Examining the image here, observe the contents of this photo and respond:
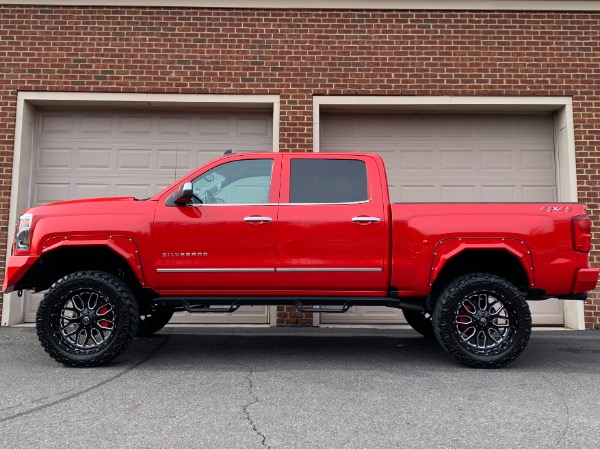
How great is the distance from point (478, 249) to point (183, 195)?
2897 millimetres

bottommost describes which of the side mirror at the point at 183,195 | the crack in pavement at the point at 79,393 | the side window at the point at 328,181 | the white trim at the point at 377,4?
the crack in pavement at the point at 79,393

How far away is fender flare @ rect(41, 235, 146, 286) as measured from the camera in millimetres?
4336

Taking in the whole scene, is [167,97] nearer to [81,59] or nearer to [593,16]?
[81,59]

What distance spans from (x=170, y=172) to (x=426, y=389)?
210 inches

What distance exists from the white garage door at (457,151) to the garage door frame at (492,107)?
0.14 meters

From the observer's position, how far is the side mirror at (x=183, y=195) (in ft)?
14.0

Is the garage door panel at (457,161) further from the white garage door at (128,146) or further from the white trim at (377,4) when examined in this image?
the white garage door at (128,146)

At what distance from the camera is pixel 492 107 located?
→ 738 cm

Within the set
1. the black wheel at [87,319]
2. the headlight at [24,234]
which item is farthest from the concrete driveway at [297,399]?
the headlight at [24,234]

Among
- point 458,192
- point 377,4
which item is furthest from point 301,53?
point 458,192

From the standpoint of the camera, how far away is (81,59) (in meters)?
7.35

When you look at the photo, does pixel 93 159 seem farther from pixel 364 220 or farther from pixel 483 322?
pixel 483 322

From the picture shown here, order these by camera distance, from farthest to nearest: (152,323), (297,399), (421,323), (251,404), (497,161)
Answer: (497,161)
(421,323)
(152,323)
(297,399)
(251,404)

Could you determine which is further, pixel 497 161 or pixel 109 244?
pixel 497 161
